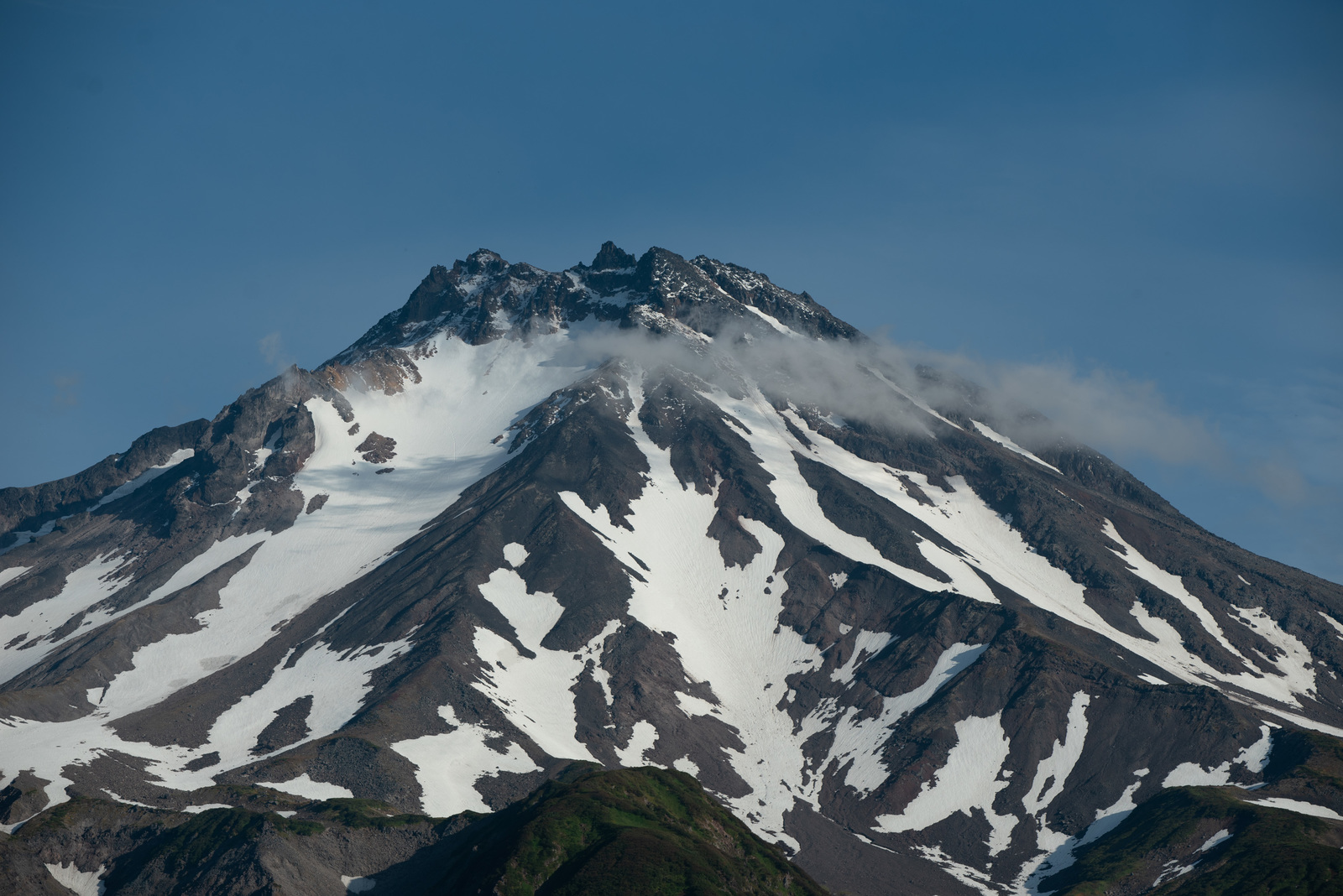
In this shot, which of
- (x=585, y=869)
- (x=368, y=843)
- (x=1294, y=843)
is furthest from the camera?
(x=1294, y=843)

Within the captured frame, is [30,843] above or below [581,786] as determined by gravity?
below

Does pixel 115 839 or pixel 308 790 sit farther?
pixel 308 790

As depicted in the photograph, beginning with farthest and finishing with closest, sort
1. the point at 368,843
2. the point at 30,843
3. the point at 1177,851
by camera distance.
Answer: the point at 1177,851 → the point at 368,843 → the point at 30,843

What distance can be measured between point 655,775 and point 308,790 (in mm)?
59621

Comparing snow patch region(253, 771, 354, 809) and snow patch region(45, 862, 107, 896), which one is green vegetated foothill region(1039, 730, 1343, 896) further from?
snow patch region(45, 862, 107, 896)

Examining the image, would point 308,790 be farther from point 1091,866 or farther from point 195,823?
point 1091,866

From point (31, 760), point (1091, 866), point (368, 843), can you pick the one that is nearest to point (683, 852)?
point (368, 843)

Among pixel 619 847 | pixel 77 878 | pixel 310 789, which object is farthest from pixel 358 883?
pixel 310 789

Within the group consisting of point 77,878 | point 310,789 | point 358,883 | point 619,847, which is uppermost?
point 619,847

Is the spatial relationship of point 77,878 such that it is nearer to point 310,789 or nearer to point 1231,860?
point 310,789

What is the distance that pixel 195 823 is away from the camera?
15925 centimetres

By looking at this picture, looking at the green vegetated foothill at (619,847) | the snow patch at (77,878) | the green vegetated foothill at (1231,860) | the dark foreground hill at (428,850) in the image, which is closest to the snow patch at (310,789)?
the dark foreground hill at (428,850)

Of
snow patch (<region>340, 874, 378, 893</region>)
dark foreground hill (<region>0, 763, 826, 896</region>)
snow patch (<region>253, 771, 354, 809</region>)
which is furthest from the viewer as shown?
snow patch (<region>253, 771, 354, 809</region>)

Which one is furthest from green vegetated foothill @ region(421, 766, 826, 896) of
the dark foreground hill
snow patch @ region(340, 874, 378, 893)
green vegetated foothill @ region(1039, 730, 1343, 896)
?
green vegetated foothill @ region(1039, 730, 1343, 896)
